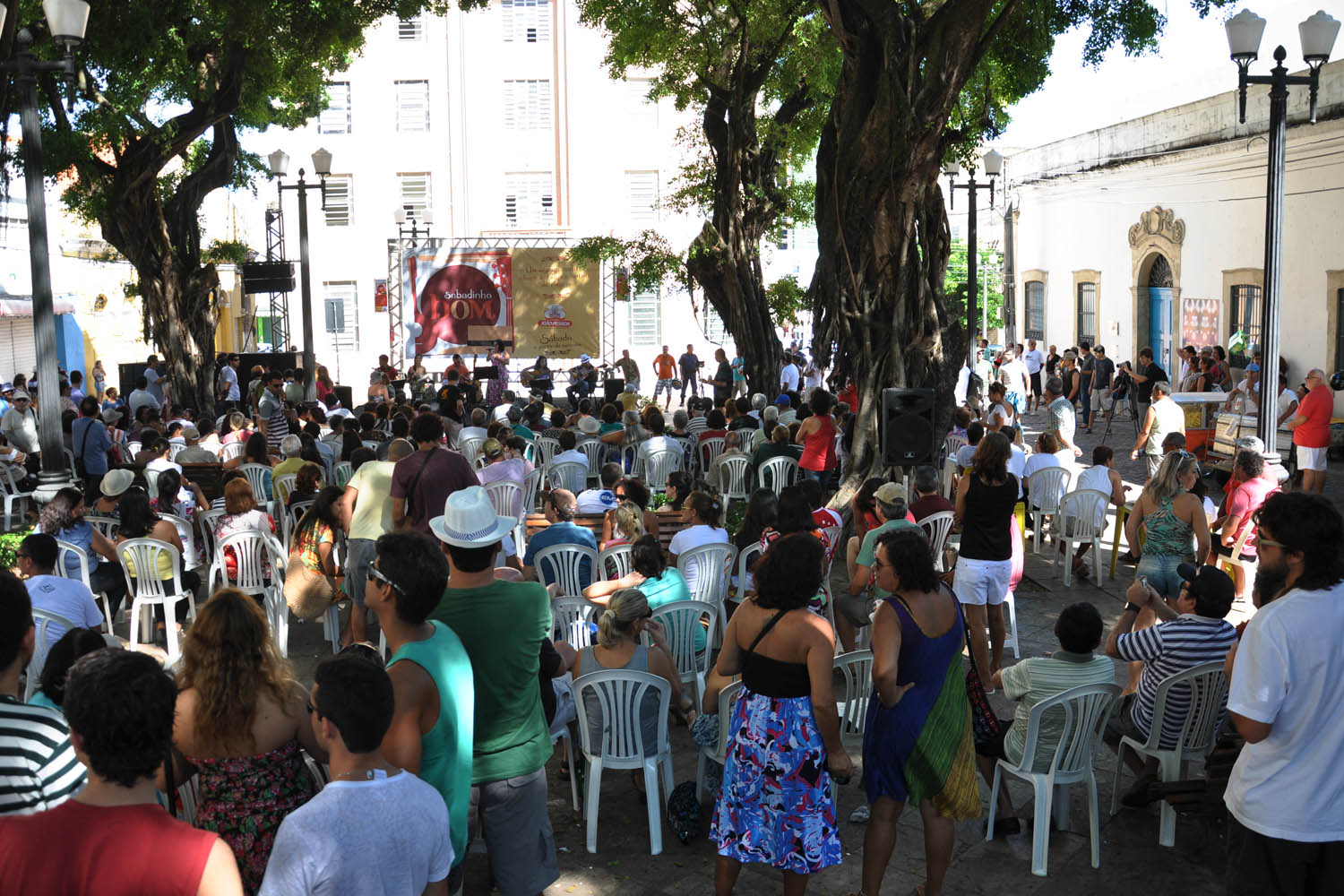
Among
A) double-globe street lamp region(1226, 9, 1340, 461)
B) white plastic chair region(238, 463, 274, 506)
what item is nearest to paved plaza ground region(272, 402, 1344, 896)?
double-globe street lamp region(1226, 9, 1340, 461)

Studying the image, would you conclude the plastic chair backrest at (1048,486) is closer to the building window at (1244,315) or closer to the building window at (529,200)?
the building window at (1244,315)

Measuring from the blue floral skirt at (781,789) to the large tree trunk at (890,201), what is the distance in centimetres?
671

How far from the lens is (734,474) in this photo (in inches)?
462

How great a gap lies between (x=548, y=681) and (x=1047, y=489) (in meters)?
6.99

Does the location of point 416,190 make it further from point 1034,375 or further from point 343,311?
point 1034,375

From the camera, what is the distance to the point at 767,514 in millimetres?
7234

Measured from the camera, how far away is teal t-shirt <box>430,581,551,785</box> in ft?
12.7

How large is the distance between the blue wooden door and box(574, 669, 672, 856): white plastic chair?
1995 cm

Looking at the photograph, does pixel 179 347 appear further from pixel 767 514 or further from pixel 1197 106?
pixel 1197 106

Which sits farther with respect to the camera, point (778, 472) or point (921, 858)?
point (778, 472)

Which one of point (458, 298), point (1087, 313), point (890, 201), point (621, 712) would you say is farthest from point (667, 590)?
point (1087, 313)

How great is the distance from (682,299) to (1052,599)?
26.0 meters

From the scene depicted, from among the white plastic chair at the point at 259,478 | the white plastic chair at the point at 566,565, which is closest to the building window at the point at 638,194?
the white plastic chair at the point at 259,478

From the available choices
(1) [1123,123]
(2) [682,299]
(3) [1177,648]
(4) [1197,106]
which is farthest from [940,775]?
(2) [682,299]
